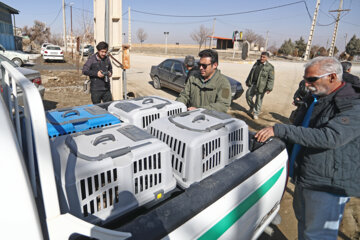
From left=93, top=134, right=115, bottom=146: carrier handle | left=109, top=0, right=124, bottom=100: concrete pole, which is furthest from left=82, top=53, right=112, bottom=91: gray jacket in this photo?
left=93, top=134, right=115, bottom=146: carrier handle

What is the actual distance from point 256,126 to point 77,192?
5636 millimetres

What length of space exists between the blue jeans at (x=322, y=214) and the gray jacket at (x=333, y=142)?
76mm

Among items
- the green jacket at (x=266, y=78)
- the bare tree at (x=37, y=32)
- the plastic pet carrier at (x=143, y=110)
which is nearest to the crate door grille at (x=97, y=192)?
the plastic pet carrier at (x=143, y=110)

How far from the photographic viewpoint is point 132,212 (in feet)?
4.77

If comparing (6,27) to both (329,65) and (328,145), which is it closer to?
(329,65)

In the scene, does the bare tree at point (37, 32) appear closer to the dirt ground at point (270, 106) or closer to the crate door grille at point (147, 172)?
the dirt ground at point (270, 106)

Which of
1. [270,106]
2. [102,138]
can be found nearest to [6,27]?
[270,106]

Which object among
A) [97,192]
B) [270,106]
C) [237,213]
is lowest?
[270,106]

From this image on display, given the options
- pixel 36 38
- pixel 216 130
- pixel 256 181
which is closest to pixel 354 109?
pixel 256 181

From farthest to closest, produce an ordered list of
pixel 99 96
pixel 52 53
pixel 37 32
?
pixel 37 32
pixel 52 53
pixel 99 96

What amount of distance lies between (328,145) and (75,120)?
1917 mm

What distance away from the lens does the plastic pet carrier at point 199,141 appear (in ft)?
5.57

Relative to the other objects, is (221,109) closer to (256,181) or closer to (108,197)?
(256,181)

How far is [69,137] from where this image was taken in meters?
1.51
